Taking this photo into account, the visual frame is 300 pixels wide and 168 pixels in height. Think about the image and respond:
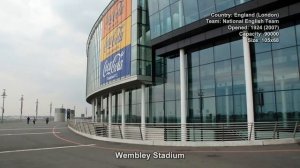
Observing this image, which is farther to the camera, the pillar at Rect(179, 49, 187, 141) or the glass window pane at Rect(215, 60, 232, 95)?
the pillar at Rect(179, 49, 187, 141)

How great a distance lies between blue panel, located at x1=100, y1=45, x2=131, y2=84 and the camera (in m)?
29.3

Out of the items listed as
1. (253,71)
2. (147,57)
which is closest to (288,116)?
(253,71)

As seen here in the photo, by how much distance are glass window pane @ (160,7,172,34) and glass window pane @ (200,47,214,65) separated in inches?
138

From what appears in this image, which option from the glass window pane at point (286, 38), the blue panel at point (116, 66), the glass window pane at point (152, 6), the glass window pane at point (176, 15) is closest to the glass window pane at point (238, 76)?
the glass window pane at point (286, 38)

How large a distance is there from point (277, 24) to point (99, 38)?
2509 centimetres

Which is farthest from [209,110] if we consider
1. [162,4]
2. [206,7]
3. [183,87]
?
[162,4]

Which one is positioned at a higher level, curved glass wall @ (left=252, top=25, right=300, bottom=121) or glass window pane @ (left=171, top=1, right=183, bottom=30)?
glass window pane @ (left=171, top=1, right=183, bottom=30)

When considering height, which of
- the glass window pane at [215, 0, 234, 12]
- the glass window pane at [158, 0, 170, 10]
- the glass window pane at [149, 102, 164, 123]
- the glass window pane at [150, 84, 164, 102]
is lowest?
the glass window pane at [149, 102, 164, 123]

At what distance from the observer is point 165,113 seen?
27.6 metres

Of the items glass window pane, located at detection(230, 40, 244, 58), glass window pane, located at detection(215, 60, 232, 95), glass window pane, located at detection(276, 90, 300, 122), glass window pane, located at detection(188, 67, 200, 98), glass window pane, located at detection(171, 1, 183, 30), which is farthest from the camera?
glass window pane, located at detection(188, 67, 200, 98)

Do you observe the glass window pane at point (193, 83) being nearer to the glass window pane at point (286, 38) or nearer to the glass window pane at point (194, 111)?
the glass window pane at point (194, 111)

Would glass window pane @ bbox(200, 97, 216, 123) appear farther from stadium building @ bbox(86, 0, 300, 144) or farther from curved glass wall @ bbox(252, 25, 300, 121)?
curved glass wall @ bbox(252, 25, 300, 121)

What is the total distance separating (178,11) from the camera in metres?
24.9

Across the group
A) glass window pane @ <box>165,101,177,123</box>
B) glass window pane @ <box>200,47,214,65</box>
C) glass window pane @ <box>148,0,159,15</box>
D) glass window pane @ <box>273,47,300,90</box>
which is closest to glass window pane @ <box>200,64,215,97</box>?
glass window pane @ <box>200,47,214,65</box>
